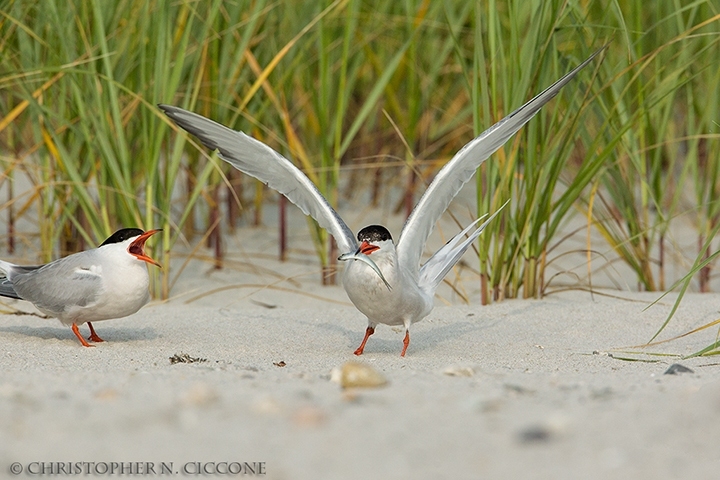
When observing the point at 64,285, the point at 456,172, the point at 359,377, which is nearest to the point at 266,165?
the point at 456,172

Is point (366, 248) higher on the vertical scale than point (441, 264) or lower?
higher

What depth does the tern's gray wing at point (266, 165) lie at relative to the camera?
154 inches

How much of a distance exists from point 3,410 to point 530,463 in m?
1.21

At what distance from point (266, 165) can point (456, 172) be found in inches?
32.2

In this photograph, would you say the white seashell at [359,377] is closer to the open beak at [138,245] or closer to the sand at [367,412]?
the sand at [367,412]

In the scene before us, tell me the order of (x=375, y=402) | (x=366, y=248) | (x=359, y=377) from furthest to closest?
(x=366, y=248) < (x=359, y=377) < (x=375, y=402)

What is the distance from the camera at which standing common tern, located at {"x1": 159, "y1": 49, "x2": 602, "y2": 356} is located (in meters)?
3.66

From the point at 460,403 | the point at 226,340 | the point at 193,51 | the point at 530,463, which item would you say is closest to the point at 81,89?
the point at 193,51

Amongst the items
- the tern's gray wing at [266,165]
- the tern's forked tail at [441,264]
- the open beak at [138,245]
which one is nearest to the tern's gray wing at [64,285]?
the open beak at [138,245]

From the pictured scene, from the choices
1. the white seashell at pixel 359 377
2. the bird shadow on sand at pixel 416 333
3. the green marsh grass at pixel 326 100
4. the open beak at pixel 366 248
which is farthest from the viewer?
the green marsh grass at pixel 326 100

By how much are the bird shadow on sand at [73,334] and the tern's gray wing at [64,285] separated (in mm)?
228

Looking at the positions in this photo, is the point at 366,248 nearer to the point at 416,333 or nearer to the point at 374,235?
the point at 374,235

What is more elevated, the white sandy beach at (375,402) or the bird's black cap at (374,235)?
the bird's black cap at (374,235)

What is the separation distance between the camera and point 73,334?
4.15 m
